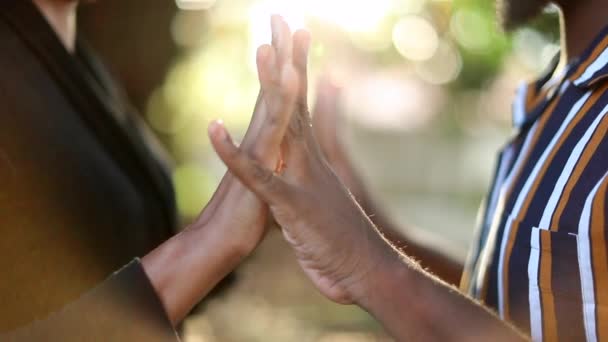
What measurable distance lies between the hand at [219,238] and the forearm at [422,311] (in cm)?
27

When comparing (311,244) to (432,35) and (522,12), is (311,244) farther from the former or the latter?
(432,35)

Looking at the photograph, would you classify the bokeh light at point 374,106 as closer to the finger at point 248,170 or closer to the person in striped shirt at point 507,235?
the person in striped shirt at point 507,235

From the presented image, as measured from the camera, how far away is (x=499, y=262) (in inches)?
66.6

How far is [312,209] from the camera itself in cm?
135

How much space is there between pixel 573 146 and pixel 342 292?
54cm

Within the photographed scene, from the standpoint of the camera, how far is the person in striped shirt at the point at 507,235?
53.4 inches

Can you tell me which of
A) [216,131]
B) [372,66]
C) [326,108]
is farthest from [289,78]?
[372,66]

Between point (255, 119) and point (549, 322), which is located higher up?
point (255, 119)

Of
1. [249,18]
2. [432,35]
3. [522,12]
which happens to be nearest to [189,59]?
[249,18]

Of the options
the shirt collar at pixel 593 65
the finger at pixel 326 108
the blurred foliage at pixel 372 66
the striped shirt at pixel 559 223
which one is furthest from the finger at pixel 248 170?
the blurred foliage at pixel 372 66

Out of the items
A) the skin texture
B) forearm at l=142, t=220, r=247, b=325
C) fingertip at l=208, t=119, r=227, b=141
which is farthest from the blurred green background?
forearm at l=142, t=220, r=247, b=325

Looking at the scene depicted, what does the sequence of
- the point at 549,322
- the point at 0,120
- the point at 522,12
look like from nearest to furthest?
the point at 549,322 → the point at 0,120 → the point at 522,12

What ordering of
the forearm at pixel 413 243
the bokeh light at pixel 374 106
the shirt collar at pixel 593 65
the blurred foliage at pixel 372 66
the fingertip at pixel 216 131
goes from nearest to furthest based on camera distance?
the fingertip at pixel 216 131, the shirt collar at pixel 593 65, the forearm at pixel 413 243, the bokeh light at pixel 374 106, the blurred foliage at pixel 372 66

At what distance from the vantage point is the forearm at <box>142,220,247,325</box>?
1477 mm
